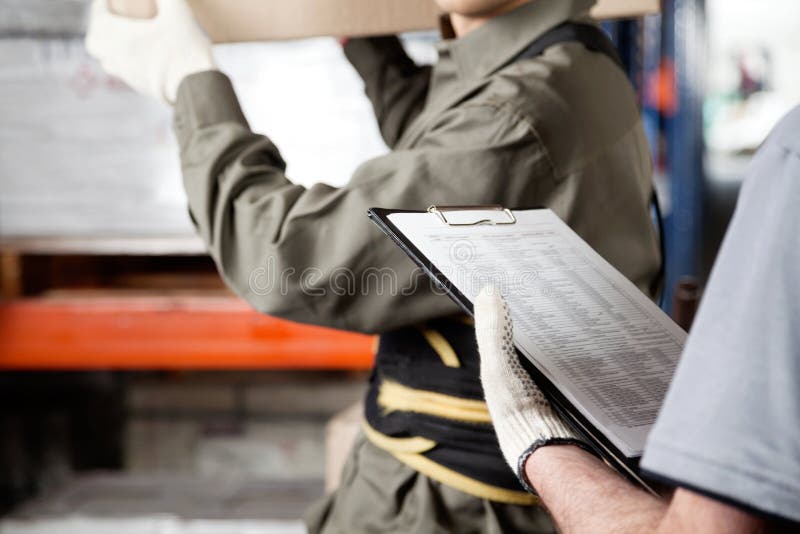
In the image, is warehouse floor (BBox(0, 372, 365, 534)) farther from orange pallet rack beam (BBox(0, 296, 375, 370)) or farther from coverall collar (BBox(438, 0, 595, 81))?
coverall collar (BBox(438, 0, 595, 81))

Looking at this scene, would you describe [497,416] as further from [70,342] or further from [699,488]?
[70,342]

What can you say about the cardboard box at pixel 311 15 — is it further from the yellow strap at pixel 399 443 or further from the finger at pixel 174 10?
the yellow strap at pixel 399 443

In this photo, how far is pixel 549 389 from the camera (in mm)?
554

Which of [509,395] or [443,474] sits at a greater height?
[509,395]

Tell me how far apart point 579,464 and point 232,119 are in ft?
1.96

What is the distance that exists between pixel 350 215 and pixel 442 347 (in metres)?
0.18

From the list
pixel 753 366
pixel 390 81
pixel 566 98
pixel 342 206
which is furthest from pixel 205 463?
pixel 753 366

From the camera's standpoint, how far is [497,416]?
56cm

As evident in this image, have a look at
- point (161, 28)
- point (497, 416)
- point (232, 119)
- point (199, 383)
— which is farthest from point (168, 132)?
point (497, 416)

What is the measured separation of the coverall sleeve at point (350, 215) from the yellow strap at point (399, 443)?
13 centimetres

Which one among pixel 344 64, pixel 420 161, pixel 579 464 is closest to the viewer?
pixel 579 464

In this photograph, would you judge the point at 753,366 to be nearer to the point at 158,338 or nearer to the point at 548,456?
the point at 548,456

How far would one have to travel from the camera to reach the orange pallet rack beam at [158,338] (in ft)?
6.46

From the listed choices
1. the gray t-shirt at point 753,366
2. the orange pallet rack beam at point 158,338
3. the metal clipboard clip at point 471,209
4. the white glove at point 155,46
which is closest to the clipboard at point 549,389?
the metal clipboard clip at point 471,209
